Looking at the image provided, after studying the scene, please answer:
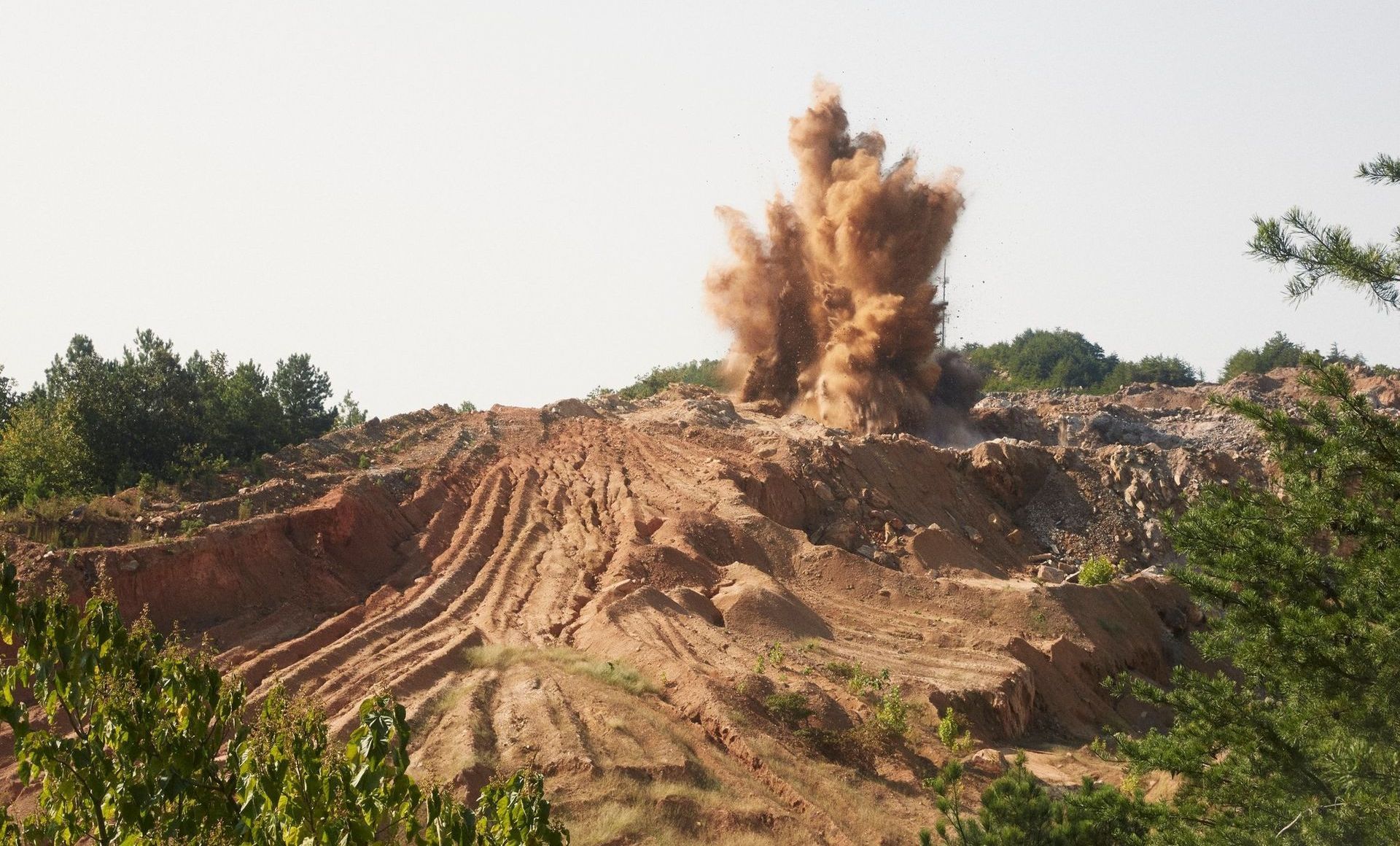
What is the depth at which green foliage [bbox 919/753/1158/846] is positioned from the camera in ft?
30.0

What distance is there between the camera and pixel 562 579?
1895 centimetres

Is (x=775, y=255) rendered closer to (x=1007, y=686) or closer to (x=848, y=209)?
(x=848, y=209)

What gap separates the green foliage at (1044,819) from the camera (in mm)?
9148

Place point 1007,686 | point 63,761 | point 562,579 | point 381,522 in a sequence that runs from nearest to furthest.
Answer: point 63,761, point 1007,686, point 562,579, point 381,522

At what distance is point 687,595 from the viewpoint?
58.8 ft

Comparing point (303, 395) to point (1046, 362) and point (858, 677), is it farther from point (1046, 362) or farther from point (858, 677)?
point (1046, 362)

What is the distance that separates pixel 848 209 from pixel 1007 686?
680 inches

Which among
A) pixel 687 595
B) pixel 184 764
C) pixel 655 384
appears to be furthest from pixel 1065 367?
pixel 184 764

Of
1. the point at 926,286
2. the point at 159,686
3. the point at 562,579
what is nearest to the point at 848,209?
the point at 926,286

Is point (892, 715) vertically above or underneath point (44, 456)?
underneath

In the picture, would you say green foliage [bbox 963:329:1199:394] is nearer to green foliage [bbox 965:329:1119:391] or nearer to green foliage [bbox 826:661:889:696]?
green foliage [bbox 965:329:1119:391]

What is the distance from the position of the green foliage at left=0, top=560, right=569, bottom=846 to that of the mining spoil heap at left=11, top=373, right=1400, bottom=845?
19.4 ft

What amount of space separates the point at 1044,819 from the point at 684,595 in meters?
9.13

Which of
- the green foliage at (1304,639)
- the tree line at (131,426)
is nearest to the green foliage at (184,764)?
the green foliage at (1304,639)
